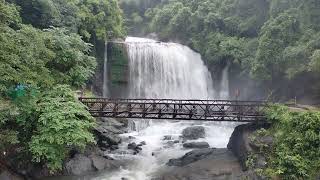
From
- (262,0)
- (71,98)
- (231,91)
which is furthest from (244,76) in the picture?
(71,98)

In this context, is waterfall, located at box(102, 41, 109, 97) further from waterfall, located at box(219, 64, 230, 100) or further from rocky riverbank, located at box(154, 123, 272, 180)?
rocky riverbank, located at box(154, 123, 272, 180)

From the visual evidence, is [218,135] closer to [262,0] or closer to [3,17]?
[262,0]

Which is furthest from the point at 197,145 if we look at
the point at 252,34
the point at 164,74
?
the point at 252,34

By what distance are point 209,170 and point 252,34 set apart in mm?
21782

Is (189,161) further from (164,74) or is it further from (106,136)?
(164,74)

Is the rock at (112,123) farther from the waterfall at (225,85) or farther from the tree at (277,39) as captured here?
the tree at (277,39)

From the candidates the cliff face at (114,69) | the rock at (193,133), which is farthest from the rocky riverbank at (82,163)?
the cliff face at (114,69)

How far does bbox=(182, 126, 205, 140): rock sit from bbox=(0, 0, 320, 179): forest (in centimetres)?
681

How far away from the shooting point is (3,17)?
63.7ft

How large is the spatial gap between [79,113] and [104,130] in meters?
10.5

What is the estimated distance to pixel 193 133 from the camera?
1323 inches

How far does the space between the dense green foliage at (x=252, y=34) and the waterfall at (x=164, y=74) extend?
243 cm

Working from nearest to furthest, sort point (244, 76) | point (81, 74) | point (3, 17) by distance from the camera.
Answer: point (3, 17)
point (81, 74)
point (244, 76)

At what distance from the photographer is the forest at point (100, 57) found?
2025 cm
